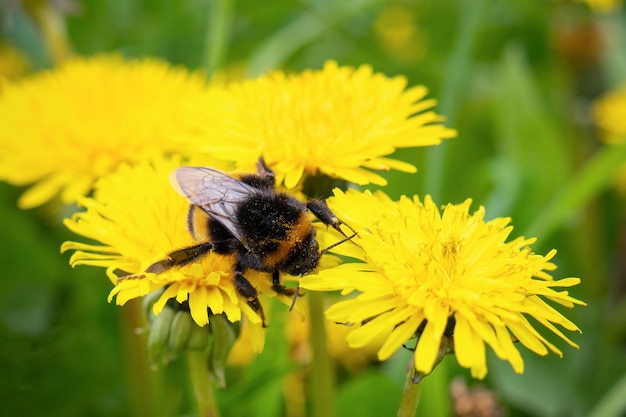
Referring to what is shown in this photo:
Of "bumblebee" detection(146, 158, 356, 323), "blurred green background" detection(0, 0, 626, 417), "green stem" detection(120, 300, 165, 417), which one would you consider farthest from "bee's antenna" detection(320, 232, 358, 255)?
"green stem" detection(120, 300, 165, 417)

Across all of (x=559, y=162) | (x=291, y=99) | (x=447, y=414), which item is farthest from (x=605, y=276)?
(x=291, y=99)

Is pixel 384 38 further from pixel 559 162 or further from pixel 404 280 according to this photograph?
pixel 404 280

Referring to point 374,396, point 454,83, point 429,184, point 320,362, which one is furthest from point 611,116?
point 320,362

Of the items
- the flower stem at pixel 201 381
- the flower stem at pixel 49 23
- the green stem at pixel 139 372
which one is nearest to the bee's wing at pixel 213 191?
the flower stem at pixel 201 381

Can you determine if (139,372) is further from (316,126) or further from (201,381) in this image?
(316,126)

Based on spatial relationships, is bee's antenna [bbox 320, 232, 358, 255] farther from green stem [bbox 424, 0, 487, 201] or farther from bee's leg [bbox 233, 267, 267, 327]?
green stem [bbox 424, 0, 487, 201]

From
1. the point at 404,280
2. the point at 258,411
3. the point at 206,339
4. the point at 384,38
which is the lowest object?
the point at 258,411

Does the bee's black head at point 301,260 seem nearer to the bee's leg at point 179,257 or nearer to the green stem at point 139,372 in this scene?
the bee's leg at point 179,257
